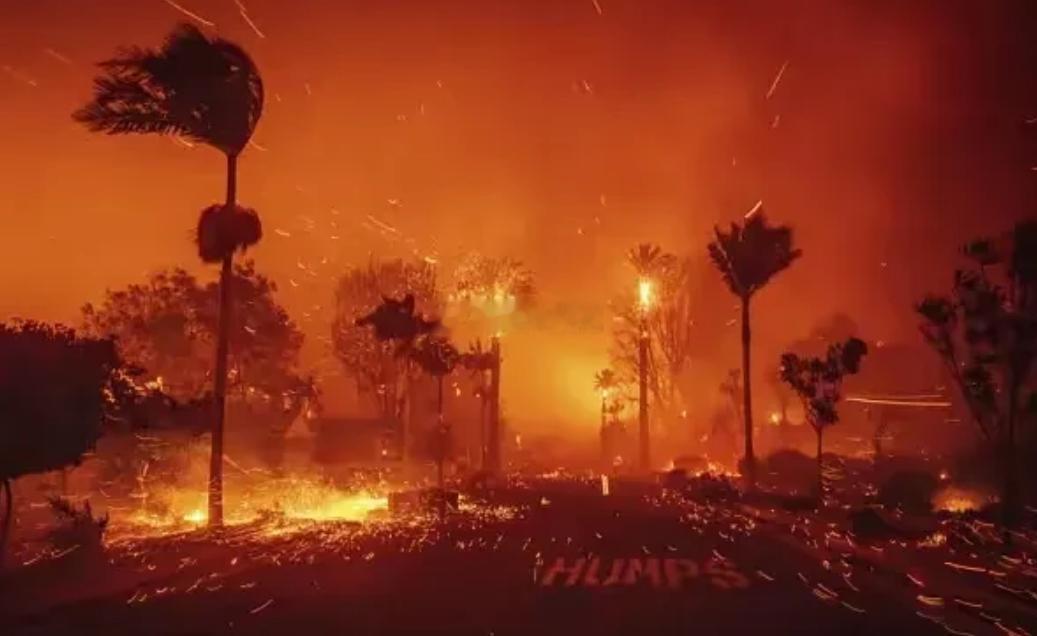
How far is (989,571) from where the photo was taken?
1966cm

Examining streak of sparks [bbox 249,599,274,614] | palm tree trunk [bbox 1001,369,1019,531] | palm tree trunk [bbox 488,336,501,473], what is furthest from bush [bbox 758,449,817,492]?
streak of sparks [bbox 249,599,274,614]

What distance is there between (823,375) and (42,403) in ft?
112

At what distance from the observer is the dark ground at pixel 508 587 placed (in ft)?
46.5

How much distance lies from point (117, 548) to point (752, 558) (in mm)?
14169

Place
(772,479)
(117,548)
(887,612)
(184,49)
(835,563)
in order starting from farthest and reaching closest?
Result: (772,479)
(184,49)
(117,548)
(835,563)
(887,612)

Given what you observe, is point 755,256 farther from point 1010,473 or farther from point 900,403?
point 900,403

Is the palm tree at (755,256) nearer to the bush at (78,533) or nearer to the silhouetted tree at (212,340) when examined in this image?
the silhouetted tree at (212,340)

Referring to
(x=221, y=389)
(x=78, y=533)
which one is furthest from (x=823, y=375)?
(x=78, y=533)

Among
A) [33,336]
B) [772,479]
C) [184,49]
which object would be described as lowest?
[772,479]

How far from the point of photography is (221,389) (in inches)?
1287

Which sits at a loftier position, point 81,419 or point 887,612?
point 81,419

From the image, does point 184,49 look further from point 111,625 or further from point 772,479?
point 772,479

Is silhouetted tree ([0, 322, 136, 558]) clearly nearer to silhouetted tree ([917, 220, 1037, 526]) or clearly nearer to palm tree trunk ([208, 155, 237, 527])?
palm tree trunk ([208, 155, 237, 527])

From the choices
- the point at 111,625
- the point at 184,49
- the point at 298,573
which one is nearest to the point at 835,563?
the point at 298,573
